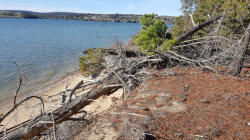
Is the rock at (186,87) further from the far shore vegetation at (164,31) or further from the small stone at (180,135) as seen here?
the far shore vegetation at (164,31)

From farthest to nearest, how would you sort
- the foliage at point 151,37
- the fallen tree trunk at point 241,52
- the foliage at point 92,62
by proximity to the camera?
the foliage at point 92,62, the foliage at point 151,37, the fallen tree trunk at point 241,52

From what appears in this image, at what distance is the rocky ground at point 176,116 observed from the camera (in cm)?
312

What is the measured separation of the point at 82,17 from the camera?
13688 cm

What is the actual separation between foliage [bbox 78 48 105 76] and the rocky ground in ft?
13.5

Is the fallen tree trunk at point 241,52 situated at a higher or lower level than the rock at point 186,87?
higher

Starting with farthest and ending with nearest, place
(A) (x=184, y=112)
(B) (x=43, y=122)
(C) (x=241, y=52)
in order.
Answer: (C) (x=241, y=52)
(A) (x=184, y=112)
(B) (x=43, y=122)

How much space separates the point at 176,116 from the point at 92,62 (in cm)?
657

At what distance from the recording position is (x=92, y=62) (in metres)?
9.37

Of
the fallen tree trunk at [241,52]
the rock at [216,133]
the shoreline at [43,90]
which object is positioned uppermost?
the fallen tree trunk at [241,52]

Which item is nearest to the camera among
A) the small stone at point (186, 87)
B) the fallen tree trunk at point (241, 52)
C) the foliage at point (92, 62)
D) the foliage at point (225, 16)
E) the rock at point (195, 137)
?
the rock at point (195, 137)

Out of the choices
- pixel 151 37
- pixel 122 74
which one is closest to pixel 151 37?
pixel 151 37

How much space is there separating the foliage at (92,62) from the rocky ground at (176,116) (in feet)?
13.5

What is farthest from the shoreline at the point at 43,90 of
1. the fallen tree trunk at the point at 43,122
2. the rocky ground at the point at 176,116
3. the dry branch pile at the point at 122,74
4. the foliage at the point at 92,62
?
the rocky ground at the point at 176,116

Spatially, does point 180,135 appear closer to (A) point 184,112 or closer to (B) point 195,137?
(B) point 195,137
